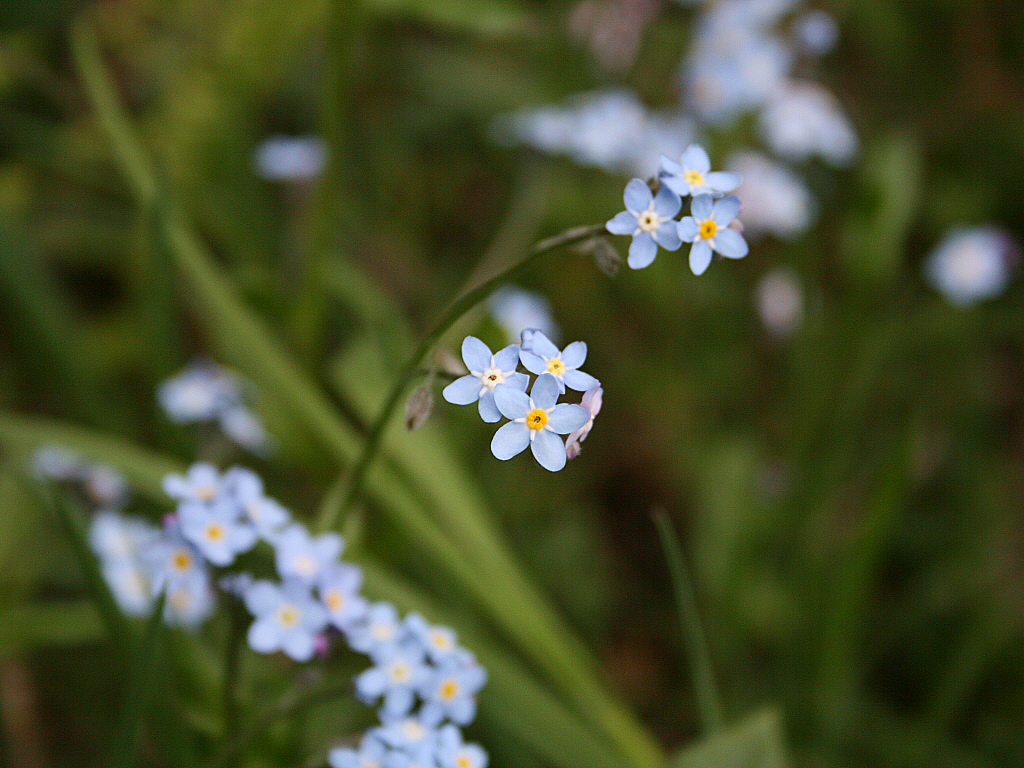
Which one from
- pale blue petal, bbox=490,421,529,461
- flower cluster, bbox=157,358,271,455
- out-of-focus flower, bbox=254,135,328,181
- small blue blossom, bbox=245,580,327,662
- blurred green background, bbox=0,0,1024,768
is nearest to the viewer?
pale blue petal, bbox=490,421,529,461

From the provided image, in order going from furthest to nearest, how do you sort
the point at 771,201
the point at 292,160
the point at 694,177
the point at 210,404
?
1. the point at 771,201
2. the point at 292,160
3. the point at 210,404
4. the point at 694,177

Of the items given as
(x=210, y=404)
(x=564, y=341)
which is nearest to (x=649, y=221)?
(x=210, y=404)

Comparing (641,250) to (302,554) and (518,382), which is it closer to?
(518,382)

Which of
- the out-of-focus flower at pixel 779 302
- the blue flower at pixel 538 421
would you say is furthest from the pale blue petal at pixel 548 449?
the out-of-focus flower at pixel 779 302

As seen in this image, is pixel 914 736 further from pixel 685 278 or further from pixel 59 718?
pixel 59 718

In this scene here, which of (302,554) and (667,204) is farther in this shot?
(302,554)

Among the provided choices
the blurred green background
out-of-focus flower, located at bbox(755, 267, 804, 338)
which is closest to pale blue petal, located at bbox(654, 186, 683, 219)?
the blurred green background

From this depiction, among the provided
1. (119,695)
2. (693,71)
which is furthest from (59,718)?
(693,71)

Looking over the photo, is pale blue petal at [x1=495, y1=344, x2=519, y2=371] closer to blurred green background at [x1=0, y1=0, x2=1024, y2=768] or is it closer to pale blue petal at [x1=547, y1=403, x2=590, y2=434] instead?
pale blue petal at [x1=547, y1=403, x2=590, y2=434]
